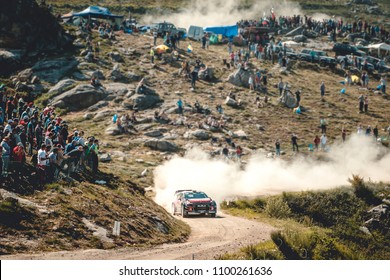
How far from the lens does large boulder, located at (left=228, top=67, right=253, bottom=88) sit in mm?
59100

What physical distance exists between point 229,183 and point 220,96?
18.3m

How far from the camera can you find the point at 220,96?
5609cm

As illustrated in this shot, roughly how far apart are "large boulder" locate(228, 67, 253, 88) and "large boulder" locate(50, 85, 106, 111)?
1423 centimetres

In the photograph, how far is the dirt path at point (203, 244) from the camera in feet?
56.6

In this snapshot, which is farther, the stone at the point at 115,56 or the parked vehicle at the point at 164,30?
the parked vehicle at the point at 164,30

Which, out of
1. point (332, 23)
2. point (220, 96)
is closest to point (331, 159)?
point (220, 96)

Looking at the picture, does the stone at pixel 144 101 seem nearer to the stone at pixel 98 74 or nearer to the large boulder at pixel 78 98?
the large boulder at pixel 78 98

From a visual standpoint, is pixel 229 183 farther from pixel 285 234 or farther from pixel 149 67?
pixel 149 67

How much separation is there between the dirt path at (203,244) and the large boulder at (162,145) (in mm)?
16053

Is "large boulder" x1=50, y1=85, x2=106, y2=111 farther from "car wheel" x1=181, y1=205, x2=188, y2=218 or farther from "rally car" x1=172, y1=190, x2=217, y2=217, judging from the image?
"car wheel" x1=181, y1=205, x2=188, y2=218

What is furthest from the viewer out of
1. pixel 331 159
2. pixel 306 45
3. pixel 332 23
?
pixel 332 23

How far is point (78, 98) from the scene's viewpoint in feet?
171

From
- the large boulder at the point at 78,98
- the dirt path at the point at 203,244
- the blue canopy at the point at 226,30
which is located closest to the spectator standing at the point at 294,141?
the dirt path at the point at 203,244

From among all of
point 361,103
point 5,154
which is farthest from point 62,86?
point 5,154
